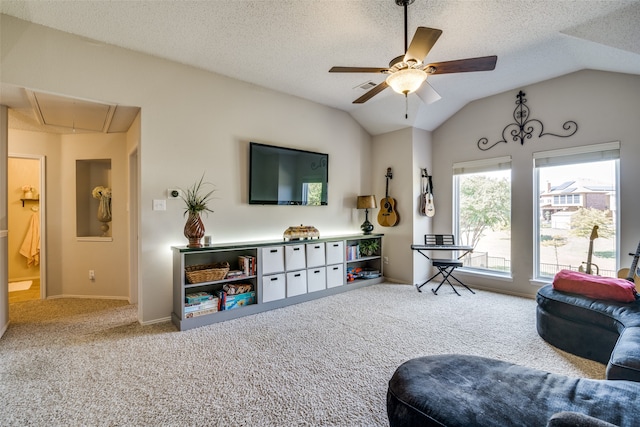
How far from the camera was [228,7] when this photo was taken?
8.06ft

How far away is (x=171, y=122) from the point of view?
10.8 ft

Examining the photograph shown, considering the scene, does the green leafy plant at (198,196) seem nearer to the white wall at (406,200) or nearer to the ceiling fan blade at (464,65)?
the ceiling fan blade at (464,65)

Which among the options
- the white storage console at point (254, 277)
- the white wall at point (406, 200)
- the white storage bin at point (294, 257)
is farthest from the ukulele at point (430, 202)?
the white storage bin at point (294, 257)

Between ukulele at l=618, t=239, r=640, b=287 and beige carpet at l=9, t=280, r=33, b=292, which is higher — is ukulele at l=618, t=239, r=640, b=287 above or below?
above

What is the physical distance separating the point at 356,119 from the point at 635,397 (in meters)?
4.60

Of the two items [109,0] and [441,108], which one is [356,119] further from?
[109,0]

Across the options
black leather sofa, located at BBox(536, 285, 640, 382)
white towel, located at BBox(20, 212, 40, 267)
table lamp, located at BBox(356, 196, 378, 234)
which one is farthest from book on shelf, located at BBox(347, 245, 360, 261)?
white towel, located at BBox(20, 212, 40, 267)

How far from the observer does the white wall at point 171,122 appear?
106 inches

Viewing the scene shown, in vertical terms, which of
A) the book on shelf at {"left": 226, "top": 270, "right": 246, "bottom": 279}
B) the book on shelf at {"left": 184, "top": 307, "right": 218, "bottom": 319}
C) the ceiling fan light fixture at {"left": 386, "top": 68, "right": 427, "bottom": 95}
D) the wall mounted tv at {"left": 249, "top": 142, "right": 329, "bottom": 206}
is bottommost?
the book on shelf at {"left": 184, "top": 307, "right": 218, "bottom": 319}

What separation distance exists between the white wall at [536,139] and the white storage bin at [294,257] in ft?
8.13

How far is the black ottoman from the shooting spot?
3.66ft

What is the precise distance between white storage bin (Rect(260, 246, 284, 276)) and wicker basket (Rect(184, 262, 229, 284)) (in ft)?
1.41

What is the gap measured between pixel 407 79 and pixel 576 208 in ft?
10.2

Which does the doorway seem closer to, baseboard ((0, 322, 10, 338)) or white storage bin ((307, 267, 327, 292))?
baseboard ((0, 322, 10, 338))
